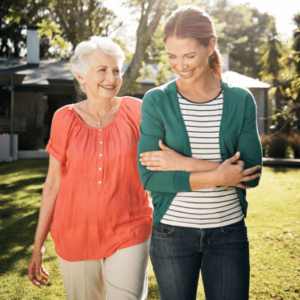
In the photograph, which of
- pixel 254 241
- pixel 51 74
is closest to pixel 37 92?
pixel 51 74

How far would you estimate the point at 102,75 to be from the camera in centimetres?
248

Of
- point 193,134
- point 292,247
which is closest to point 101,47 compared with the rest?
point 193,134

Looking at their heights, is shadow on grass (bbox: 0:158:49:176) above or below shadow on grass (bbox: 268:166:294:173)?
below

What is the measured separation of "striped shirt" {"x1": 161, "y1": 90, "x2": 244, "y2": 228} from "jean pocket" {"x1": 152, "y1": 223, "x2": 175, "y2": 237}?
3 centimetres

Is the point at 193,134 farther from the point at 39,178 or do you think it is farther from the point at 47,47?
the point at 47,47

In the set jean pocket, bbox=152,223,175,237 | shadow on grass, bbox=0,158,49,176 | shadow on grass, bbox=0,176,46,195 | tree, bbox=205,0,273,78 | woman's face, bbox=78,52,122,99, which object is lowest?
shadow on grass, bbox=0,158,49,176

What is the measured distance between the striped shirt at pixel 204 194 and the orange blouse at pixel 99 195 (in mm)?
527

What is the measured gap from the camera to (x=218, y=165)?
185 centimetres

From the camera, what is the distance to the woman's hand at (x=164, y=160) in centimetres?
186

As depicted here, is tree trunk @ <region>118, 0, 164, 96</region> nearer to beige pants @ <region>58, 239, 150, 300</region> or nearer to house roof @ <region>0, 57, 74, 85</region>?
beige pants @ <region>58, 239, 150, 300</region>

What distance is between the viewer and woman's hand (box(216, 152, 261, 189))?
178 centimetres

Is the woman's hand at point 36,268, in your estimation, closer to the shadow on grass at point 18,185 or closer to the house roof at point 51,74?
the shadow on grass at point 18,185

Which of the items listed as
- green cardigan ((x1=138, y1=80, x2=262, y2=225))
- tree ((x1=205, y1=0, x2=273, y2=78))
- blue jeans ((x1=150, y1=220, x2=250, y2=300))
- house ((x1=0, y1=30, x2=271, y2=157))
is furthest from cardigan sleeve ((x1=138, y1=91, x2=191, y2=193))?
tree ((x1=205, y1=0, x2=273, y2=78))

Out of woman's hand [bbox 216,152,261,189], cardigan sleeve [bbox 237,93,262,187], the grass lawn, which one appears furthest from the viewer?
the grass lawn
